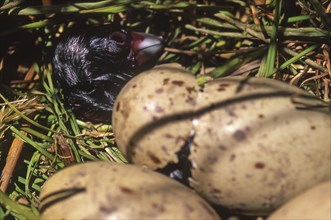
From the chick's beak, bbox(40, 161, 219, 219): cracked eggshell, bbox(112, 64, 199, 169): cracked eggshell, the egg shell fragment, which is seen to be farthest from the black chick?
the egg shell fragment

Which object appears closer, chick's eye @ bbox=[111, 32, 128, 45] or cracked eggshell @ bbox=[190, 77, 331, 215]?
cracked eggshell @ bbox=[190, 77, 331, 215]

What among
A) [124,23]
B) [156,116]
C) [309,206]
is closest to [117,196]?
[156,116]

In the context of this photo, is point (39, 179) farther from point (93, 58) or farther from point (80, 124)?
point (93, 58)

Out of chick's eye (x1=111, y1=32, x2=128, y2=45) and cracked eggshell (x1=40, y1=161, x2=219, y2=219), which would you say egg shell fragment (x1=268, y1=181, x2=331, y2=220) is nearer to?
cracked eggshell (x1=40, y1=161, x2=219, y2=219)

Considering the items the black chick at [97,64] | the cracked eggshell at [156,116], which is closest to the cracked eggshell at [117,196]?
the cracked eggshell at [156,116]

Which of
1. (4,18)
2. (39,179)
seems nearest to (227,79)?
(39,179)

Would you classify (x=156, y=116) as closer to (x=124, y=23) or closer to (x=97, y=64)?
(x=97, y=64)

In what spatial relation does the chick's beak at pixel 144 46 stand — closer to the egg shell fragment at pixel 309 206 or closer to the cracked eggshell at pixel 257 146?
the cracked eggshell at pixel 257 146
